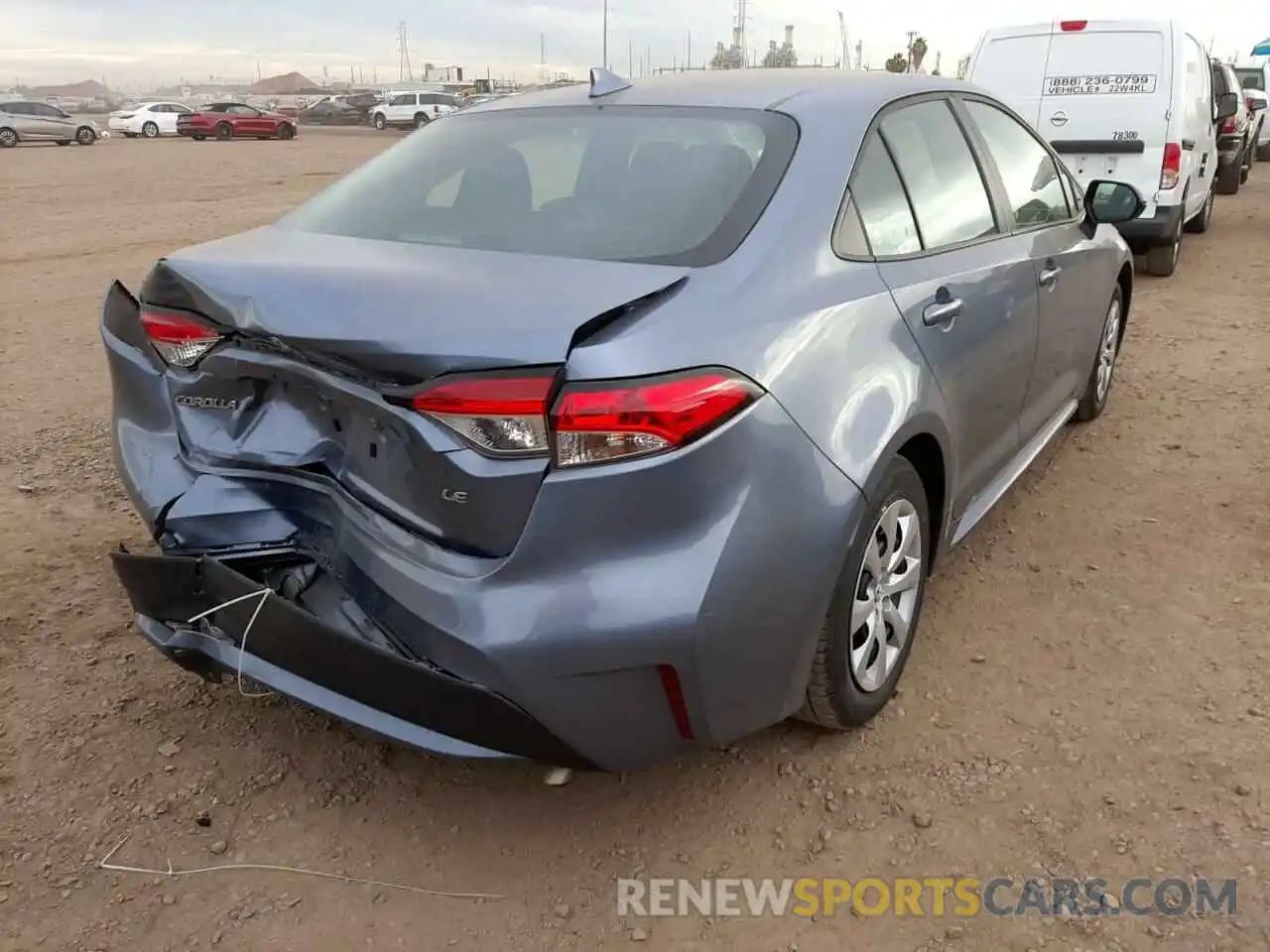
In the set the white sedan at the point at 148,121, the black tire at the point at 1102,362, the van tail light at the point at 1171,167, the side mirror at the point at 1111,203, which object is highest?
the side mirror at the point at 1111,203

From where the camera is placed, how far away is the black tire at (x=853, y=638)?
248cm

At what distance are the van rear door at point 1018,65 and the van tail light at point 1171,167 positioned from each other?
1012 millimetres

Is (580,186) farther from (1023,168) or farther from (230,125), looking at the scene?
(230,125)

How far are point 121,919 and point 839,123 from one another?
8.41 feet

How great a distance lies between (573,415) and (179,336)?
1156 millimetres

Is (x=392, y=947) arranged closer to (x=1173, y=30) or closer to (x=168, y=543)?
(x=168, y=543)

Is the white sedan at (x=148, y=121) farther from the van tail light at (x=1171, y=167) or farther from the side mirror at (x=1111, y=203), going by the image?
the side mirror at (x=1111, y=203)

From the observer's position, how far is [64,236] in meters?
12.0

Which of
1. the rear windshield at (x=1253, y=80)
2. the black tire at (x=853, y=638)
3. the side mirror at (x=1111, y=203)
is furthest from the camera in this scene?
the rear windshield at (x=1253, y=80)

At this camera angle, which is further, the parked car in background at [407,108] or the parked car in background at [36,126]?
the parked car in background at [407,108]

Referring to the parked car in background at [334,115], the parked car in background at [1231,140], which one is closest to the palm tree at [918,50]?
the parked car in background at [334,115]

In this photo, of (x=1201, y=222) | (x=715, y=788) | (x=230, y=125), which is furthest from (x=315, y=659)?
(x=230, y=125)

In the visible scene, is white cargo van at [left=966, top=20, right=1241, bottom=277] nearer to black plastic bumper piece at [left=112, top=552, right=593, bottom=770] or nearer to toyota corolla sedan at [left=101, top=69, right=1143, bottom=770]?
toyota corolla sedan at [left=101, top=69, right=1143, bottom=770]

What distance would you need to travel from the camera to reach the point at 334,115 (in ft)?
170
